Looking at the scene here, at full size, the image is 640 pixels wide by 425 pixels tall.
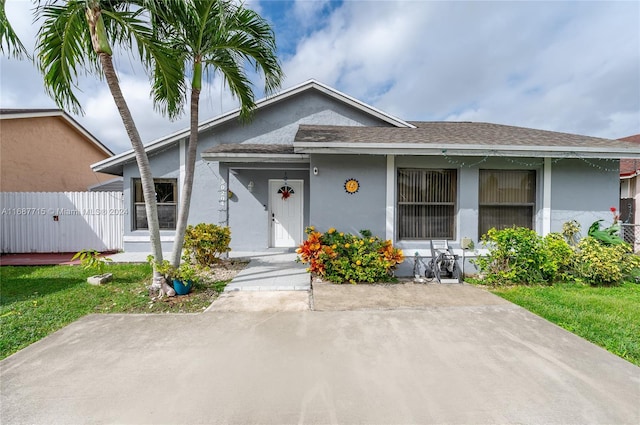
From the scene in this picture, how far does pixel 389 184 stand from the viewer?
6379 mm

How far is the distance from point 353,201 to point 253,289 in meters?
2.97

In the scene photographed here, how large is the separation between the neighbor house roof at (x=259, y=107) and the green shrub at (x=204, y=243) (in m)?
3.41

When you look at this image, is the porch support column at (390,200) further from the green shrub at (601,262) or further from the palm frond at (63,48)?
the palm frond at (63,48)

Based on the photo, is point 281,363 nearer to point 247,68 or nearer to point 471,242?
point 471,242

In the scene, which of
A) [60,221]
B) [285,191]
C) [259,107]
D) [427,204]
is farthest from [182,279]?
[60,221]

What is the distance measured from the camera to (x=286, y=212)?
892 cm

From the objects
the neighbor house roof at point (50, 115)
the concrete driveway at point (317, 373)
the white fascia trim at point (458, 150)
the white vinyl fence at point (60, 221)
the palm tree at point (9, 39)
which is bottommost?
the concrete driveway at point (317, 373)

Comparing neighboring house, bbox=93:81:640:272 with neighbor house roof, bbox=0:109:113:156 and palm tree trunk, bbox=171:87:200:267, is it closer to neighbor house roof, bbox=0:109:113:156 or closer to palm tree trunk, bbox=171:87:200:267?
palm tree trunk, bbox=171:87:200:267

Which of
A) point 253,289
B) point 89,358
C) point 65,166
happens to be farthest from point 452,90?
point 65,166

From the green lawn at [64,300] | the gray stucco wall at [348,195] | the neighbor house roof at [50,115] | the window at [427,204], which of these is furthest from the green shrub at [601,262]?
the neighbor house roof at [50,115]

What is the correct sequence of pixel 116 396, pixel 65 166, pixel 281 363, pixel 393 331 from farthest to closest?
pixel 65 166
pixel 393 331
pixel 281 363
pixel 116 396

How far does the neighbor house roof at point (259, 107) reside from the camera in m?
8.39

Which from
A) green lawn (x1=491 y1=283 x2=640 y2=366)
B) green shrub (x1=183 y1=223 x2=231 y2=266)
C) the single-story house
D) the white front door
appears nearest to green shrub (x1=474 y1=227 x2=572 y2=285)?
green lawn (x1=491 y1=283 x2=640 y2=366)

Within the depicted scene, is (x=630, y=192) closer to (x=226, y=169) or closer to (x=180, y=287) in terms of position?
(x=226, y=169)
